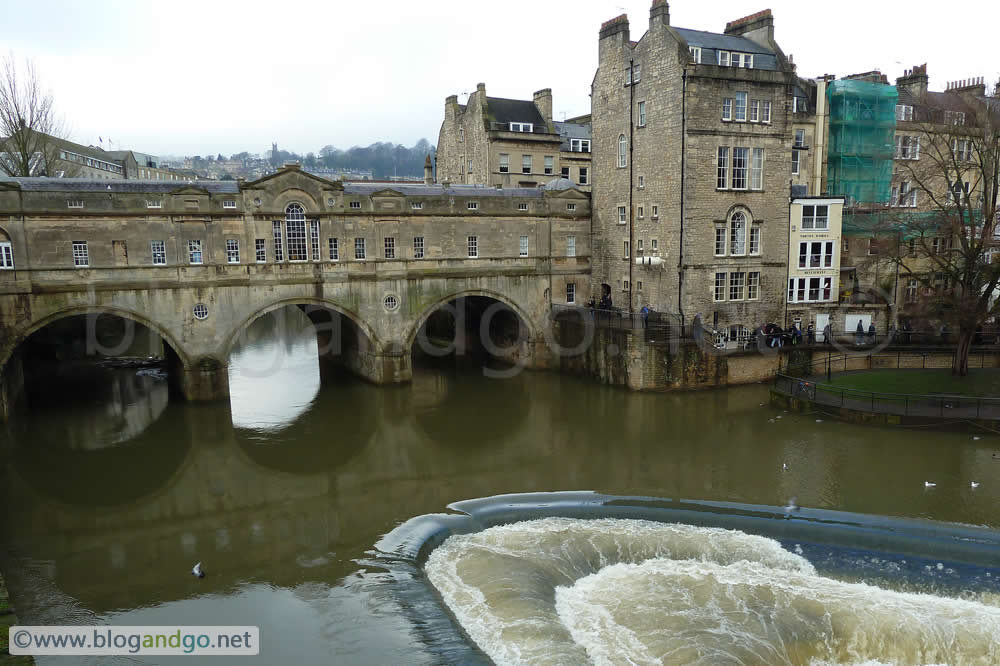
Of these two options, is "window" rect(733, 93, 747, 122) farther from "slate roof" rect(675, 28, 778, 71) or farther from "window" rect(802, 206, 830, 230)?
"window" rect(802, 206, 830, 230)

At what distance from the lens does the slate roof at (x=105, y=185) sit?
2573cm

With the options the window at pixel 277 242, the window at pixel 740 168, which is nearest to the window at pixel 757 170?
the window at pixel 740 168

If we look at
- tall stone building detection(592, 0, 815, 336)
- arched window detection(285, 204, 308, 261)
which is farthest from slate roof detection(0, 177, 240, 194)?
tall stone building detection(592, 0, 815, 336)

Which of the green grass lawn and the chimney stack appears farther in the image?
the chimney stack

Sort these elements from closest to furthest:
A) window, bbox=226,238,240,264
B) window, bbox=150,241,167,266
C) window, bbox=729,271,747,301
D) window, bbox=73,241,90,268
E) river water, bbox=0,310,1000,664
→ river water, bbox=0,310,1000,664 → window, bbox=73,241,90,268 → window, bbox=150,241,167,266 → window, bbox=226,238,240,264 → window, bbox=729,271,747,301

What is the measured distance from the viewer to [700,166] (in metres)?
29.8

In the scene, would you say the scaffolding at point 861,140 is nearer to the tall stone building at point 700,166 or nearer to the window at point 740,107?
the tall stone building at point 700,166

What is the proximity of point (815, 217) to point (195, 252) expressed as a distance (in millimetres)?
26894

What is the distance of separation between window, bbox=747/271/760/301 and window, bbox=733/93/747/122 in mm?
6737

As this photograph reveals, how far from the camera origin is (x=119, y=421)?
27.2 meters

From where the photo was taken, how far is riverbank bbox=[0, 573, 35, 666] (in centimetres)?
1094

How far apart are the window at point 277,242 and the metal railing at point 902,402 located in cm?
2079

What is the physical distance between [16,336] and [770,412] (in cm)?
2763

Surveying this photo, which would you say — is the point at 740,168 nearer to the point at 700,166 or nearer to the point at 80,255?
the point at 700,166
